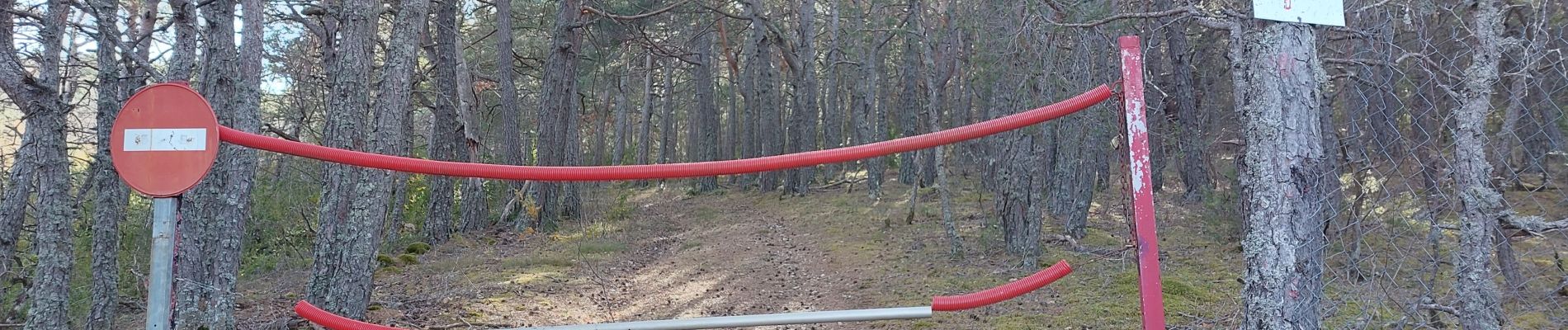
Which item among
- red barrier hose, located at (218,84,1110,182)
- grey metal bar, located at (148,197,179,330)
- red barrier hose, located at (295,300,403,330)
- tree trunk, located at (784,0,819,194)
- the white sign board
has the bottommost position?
red barrier hose, located at (295,300,403,330)

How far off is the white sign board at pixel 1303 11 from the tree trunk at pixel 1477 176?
694 mm

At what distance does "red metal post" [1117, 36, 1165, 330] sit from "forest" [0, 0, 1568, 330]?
0.13 m

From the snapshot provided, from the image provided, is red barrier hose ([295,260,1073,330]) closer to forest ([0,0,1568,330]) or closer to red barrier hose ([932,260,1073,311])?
red barrier hose ([932,260,1073,311])

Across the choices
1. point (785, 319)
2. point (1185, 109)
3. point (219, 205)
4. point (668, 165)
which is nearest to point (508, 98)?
point (219, 205)

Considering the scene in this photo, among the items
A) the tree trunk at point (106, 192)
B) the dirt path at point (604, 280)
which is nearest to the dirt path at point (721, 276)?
the dirt path at point (604, 280)

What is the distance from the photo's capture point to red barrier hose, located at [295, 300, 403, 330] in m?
2.91

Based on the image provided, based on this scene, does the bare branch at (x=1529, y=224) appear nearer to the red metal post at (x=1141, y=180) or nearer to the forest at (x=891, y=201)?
the forest at (x=891, y=201)

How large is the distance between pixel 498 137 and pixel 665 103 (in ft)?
15.2

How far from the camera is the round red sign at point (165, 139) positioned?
2631 millimetres

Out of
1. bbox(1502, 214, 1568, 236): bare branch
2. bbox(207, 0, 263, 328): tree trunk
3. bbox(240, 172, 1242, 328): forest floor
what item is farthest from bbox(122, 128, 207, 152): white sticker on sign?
bbox(1502, 214, 1568, 236): bare branch

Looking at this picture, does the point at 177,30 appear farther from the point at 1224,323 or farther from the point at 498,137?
the point at 498,137

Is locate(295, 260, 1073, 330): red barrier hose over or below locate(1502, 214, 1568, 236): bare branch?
below

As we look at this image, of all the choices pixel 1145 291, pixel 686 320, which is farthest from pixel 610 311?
pixel 1145 291

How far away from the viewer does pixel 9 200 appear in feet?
18.5
